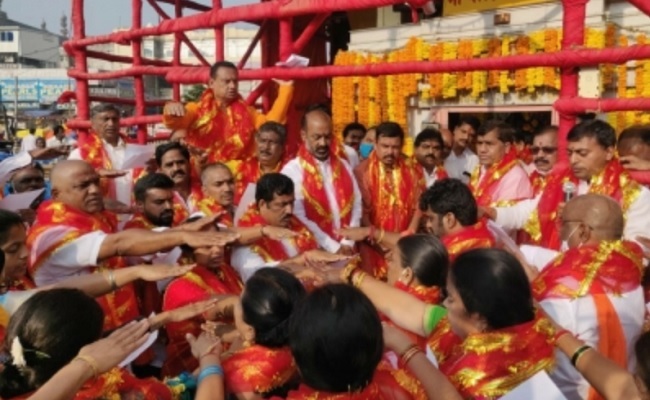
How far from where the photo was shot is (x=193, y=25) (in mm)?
4781

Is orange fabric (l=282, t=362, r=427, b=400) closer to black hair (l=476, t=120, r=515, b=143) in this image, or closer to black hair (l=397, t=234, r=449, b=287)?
black hair (l=397, t=234, r=449, b=287)

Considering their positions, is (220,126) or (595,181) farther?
(220,126)

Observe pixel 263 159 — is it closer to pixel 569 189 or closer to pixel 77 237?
pixel 77 237

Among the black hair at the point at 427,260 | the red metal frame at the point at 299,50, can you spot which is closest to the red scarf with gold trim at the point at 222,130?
the red metal frame at the point at 299,50

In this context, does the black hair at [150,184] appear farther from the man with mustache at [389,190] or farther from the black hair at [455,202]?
the man with mustache at [389,190]

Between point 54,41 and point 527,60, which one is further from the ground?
point 54,41

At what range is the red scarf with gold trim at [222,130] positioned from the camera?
4.28 m

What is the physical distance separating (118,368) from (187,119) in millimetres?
2613

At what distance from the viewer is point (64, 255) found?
2.67 metres

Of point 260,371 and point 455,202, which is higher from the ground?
point 455,202

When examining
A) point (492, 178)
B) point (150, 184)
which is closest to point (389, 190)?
point (492, 178)

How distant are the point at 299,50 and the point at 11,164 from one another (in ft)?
6.54

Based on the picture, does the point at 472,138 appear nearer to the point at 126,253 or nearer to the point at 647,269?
the point at 647,269

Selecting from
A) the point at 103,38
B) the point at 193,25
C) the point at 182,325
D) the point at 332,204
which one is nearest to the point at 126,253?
the point at 182,325
